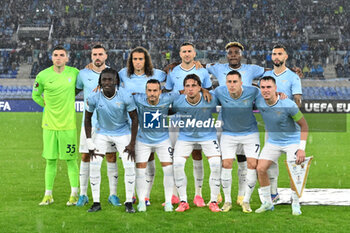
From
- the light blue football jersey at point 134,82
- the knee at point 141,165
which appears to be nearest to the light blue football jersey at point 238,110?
the light blue football jersey at point 134,82

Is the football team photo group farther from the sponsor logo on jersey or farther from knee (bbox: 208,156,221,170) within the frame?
the sponsor logo on jersey

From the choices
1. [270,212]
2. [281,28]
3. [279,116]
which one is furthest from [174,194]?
[281,28]

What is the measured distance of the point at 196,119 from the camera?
23.4ft

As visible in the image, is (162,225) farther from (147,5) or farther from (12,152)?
(147,5)

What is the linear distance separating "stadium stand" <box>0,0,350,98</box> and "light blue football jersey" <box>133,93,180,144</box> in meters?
21.5

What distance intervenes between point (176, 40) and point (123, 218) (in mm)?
26120

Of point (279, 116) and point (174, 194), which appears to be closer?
point (279, 116)

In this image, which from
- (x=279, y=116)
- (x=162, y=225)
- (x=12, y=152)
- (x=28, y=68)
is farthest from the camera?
(x=28, y=68)

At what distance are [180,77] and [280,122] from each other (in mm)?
1515

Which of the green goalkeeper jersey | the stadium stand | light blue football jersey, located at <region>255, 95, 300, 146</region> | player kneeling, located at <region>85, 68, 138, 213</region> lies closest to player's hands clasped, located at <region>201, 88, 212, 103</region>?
light blue football jersey, located at <region>255, 95, 300, 146</region>

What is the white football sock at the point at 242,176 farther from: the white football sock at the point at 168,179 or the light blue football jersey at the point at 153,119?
the light blue football jersey at the point at 153,119

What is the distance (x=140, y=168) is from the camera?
7.18 meters

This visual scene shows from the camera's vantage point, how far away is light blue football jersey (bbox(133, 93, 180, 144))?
7113 millimetres

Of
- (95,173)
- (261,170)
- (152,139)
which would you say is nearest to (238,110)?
(261,170)
